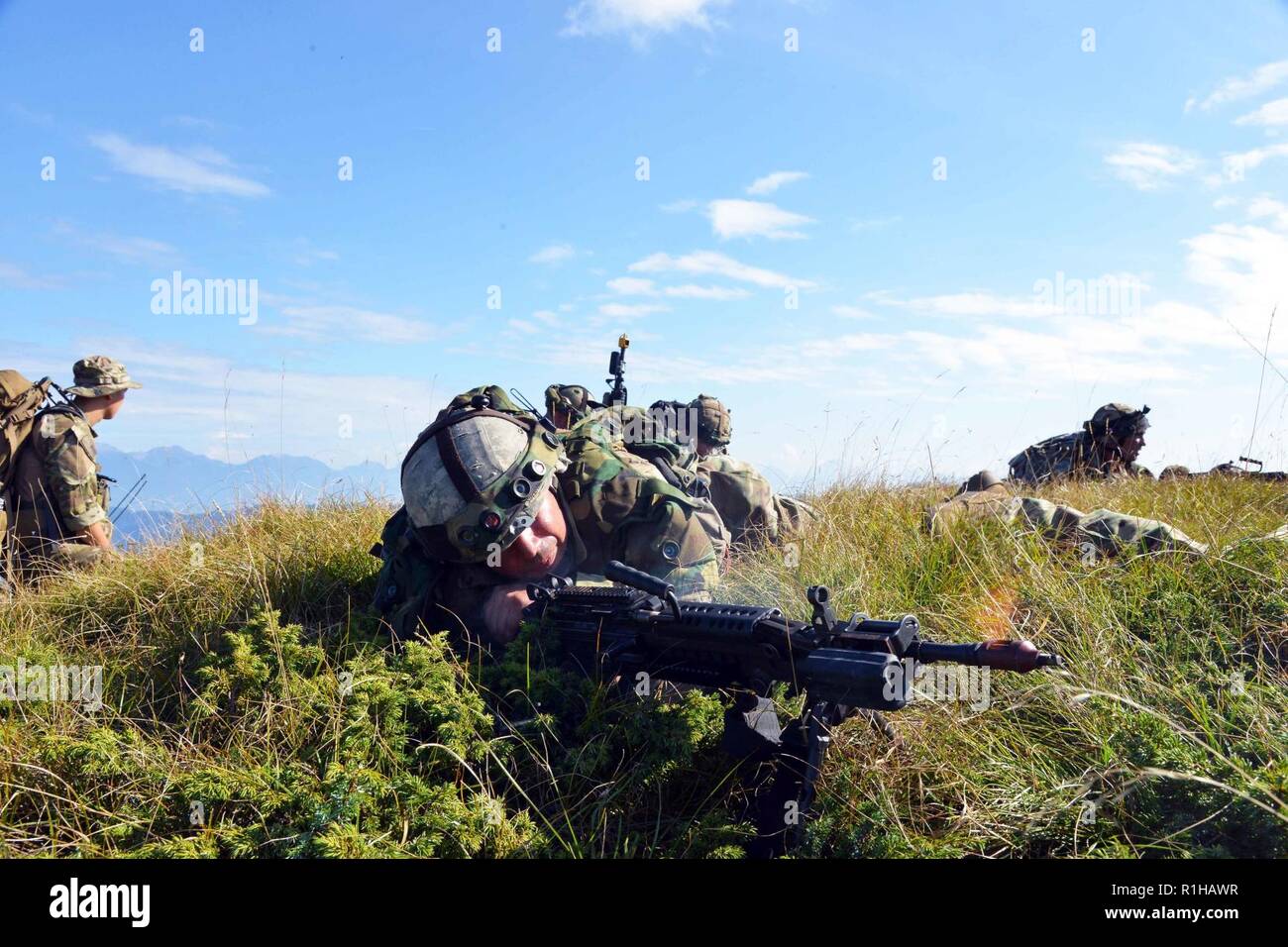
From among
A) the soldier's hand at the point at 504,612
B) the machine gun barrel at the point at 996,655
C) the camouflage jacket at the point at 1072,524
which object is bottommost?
the soldier's hand at the point at 504,612

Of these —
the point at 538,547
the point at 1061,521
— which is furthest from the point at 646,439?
the point at 1061,521

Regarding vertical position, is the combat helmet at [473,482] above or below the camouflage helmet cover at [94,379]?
below

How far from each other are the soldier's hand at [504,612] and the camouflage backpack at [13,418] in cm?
510

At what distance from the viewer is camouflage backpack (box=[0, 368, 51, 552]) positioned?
6.85m

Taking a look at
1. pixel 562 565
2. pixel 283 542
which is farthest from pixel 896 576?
pixel 283 542

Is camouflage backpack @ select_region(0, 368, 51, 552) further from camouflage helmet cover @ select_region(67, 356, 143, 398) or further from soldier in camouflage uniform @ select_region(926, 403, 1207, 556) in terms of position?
soldier in camouflage uniform @ select_region(926, 403, 1207, 556)

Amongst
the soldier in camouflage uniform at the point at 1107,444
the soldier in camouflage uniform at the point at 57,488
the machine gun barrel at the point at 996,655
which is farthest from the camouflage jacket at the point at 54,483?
the soldier in camouflage uniform at the point at 1107,444

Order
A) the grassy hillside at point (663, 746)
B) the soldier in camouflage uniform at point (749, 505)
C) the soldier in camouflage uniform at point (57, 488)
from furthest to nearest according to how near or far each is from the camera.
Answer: the soldier in camouflage uniform at point (57, 488), the soldier in camouflage uniform at point (749, 505), the grassy hillside at point (663, 746)

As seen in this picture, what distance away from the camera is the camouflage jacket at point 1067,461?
29.9ft

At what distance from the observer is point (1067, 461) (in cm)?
1011
